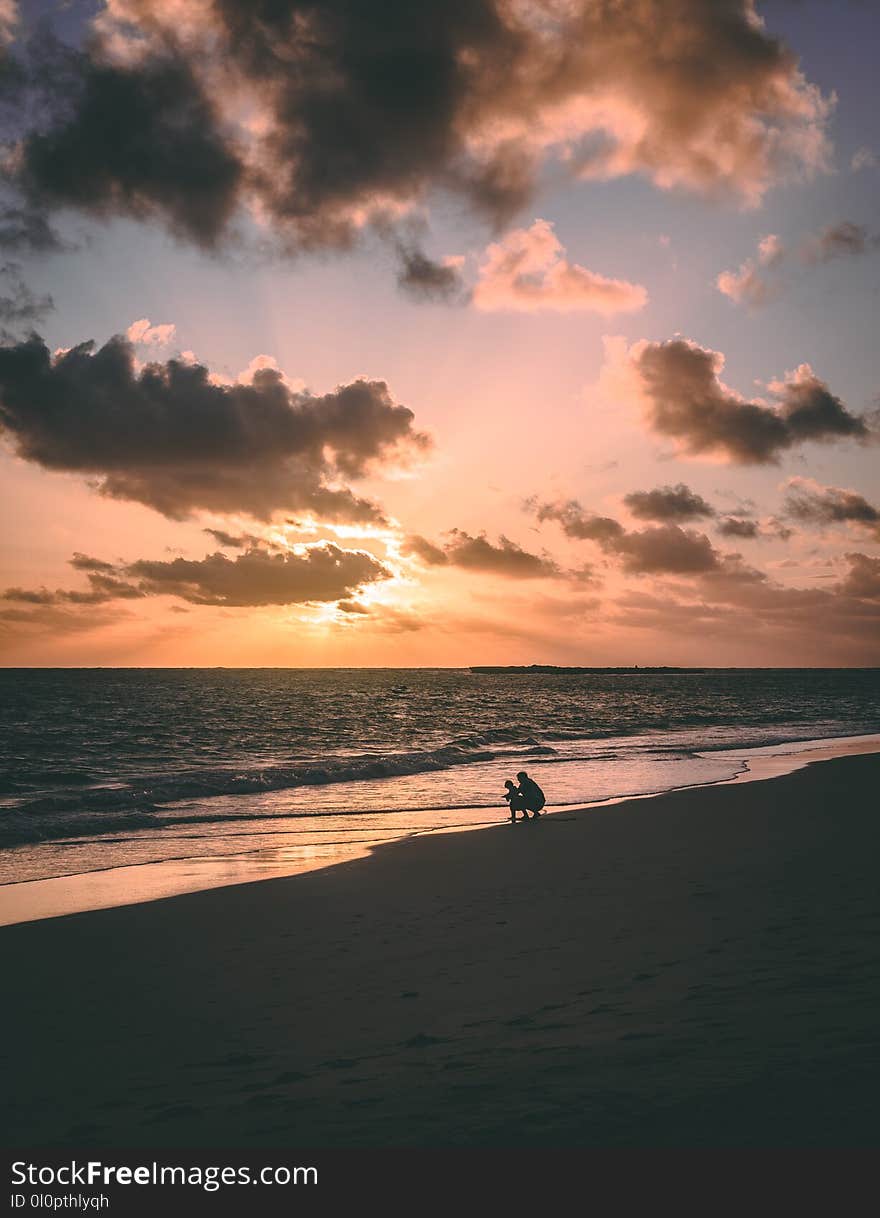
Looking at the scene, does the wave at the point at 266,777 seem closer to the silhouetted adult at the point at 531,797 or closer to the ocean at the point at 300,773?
the ocean at the point at 300,773

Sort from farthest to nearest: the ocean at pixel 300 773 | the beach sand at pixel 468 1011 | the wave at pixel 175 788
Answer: the wave at pixel 175 788, the ocean at pixel 300 773, the beach sand at pixel 468 1011

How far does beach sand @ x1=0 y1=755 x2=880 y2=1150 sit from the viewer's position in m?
5.02

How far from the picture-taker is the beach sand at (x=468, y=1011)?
16.5 ft

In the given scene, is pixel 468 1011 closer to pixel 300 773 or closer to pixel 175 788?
pixel 175 788

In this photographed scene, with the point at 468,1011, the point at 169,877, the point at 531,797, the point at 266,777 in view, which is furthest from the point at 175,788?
the point at 468,1011

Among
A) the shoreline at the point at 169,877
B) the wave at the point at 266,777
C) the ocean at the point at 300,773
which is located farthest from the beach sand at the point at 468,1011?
the wave at the point at 266,777

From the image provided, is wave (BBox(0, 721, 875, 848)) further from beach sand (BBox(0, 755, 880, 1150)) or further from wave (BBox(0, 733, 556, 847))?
beach sand (BBox(0, 755, 880, 1150))

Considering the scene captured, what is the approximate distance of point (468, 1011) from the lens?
284 inches

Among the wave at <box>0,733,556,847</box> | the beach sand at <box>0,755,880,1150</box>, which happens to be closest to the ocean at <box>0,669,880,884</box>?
the wave at <box>0,733,556,847</box>

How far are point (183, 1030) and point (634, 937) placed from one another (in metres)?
4.97

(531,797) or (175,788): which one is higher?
(531,797)

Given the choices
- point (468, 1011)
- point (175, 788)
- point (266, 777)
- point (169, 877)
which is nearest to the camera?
point (468, 1011)

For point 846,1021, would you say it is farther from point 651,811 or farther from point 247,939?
point 651,811

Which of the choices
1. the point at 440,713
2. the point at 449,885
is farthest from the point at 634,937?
the point at 440,713
